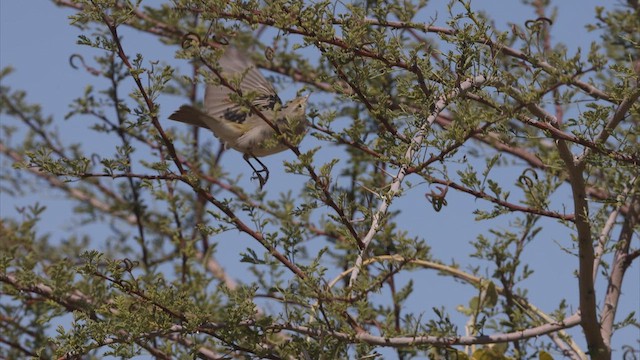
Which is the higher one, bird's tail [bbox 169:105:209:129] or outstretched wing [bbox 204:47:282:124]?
outstretched wing [bbox 204:47:282:124]

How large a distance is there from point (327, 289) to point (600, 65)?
144cm

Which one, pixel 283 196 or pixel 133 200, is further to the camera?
pixel 133 200

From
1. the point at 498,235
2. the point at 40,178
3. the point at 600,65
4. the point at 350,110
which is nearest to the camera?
the point at 600,65

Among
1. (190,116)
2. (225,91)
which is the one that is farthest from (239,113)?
(190,116)

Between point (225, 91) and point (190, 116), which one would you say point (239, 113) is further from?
point (190, 116)

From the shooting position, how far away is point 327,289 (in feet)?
8.80

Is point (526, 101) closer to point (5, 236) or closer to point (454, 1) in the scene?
point (454, 1)

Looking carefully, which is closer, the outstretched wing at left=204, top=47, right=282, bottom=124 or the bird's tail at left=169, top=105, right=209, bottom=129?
the bird's tail at left=169, top=105, right=209, bottom=129

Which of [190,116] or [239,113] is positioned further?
[239,113]

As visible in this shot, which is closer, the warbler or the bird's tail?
the bird's tail

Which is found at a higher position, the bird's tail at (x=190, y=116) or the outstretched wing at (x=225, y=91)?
the outstretched wing at (x=225, y=91)

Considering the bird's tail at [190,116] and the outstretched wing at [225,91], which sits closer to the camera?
the bird's tail at [190,116]

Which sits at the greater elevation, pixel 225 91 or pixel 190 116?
pixel 225 91

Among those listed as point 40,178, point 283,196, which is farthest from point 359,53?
point 40,178
